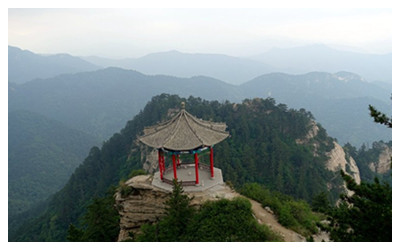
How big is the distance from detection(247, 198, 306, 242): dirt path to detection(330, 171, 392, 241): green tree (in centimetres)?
368

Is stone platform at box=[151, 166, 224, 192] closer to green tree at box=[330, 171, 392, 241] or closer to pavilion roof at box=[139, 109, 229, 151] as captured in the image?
pavilion roof at box=[139, 109, 229, 151]

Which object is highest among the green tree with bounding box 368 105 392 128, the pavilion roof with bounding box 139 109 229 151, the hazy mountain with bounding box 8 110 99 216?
the green tree with bounding box 368 105 392 128

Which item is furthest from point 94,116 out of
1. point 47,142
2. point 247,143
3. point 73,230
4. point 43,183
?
point 73,230

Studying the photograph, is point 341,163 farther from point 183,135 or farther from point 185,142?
point 185,142

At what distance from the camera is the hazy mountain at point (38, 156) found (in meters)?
76.8

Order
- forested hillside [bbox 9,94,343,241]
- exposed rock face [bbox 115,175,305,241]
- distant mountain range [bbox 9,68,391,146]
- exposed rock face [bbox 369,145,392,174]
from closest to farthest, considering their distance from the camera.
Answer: exposed rock face [bbox 115,175,305,241] < forested hillside [bbox 9,94,343,241] < exposed rock face [bbox 369,145,392,174] < distant mountain range [bbox 9,68,391,146]

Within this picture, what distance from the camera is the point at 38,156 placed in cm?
9625

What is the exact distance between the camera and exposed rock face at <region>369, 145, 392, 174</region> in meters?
53.6

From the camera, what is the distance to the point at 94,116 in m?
164

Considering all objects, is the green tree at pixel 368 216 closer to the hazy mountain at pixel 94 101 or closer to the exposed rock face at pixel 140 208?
the exposed rock face at pixel 140 208

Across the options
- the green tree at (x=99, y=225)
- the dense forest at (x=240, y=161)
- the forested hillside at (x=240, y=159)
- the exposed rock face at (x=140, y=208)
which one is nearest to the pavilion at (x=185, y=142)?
the exposed rock face at (x=140, y=208)

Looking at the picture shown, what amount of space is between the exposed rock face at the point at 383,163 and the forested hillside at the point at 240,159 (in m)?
13.1

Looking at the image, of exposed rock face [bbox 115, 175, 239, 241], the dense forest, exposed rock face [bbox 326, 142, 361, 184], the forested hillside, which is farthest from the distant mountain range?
Answer: exposed rock face [bbox 115, 175, 239, 241]

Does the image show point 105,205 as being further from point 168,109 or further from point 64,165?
point 64,165
